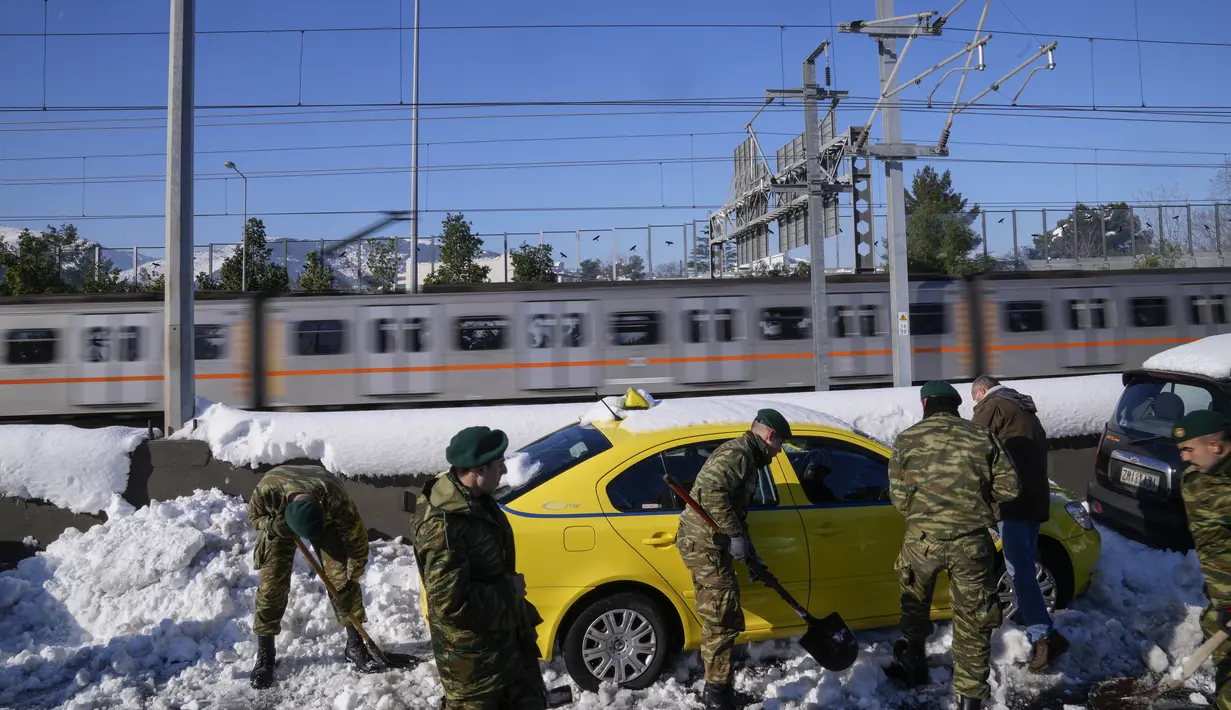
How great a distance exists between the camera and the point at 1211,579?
143 inches

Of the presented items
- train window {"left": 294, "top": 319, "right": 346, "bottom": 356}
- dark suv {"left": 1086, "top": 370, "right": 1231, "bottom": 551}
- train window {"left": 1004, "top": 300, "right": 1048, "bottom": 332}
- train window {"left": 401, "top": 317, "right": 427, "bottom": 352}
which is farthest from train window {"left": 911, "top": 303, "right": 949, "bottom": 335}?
train window {"left": 294, "top": 319, "right": 346, "bottom": 356}

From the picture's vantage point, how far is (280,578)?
16.0 feet

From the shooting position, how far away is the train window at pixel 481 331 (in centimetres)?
1781

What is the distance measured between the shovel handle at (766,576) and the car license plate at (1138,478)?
3420mm

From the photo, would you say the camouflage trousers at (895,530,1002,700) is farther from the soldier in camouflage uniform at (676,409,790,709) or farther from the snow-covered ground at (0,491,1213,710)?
the soldier in camouflage uniform at (676,409,790,709)

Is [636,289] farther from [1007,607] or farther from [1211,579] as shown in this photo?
[1211,579]

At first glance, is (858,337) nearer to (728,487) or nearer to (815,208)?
(815,208)

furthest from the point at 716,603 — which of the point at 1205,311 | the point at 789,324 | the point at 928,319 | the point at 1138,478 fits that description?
the point at 1205,311

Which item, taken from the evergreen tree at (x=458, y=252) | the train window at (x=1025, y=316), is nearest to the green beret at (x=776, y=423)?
the train window at (x=1025, y=316)

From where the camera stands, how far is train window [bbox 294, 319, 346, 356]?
58.3 feet

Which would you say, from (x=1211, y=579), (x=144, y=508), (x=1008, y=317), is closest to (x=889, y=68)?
(x=1008, y=317)

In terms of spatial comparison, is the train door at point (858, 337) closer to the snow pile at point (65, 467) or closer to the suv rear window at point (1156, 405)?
the suv rear window at point (1156, 405)

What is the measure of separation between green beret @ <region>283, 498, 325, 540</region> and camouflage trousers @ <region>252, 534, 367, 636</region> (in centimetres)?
61

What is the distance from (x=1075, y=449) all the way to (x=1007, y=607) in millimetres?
3693
